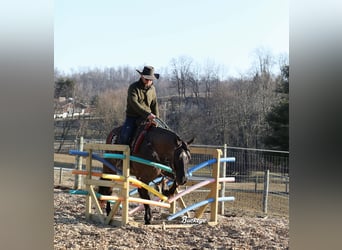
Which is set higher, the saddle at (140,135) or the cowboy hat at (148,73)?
the cowboy hat at (148,73)

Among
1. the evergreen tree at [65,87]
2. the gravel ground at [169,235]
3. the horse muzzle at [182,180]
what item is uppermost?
the evergreen tree at [65,87]

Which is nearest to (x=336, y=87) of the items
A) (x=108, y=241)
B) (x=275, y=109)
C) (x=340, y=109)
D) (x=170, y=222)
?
(x=340, y=109)

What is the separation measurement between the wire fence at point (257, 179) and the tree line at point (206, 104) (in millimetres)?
1794

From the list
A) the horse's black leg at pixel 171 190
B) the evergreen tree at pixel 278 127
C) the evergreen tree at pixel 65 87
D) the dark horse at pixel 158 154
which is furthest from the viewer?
the evergreen tree at pixel 65 87

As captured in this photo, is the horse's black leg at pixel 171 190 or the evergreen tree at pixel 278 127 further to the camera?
the evergreen tree at pixel 278 127

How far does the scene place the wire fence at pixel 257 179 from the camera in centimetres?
772

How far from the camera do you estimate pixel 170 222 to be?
5398 millimetres

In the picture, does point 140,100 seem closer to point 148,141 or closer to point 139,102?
point 139,102

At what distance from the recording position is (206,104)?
37.7ft

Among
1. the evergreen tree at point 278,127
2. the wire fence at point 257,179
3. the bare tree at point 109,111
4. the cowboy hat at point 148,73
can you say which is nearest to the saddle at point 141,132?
the cowboy hat at point 148,73

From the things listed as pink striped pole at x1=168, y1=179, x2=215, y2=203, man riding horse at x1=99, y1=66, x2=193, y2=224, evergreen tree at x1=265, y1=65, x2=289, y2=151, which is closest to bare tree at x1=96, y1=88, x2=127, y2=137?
evergreen tree at x1=265, y1=65, x2=289, y2=151

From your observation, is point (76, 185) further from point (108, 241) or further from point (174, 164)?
point (108, 241)

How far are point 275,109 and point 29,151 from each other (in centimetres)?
906

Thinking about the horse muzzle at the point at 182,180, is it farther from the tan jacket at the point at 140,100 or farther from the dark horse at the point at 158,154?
the tan jacket at the point at 140,100
